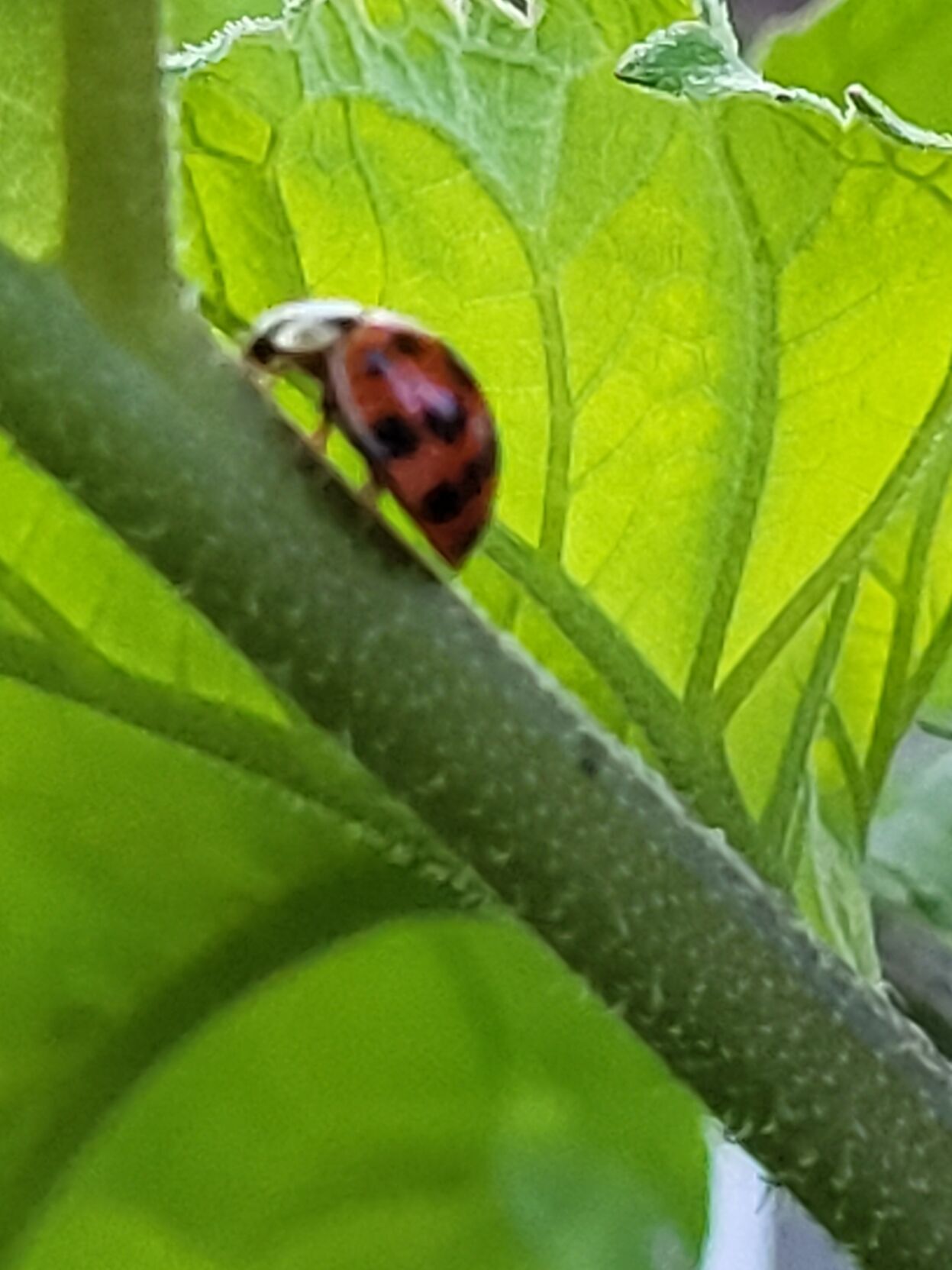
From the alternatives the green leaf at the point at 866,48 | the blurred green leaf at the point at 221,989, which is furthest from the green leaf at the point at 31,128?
the green leaf at the point at 866,48

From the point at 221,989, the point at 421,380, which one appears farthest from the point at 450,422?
the point at 221,989

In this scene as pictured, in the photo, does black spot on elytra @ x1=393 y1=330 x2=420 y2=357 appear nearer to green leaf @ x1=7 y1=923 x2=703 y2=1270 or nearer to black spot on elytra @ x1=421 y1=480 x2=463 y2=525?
black spot on elytra @ x1=421 y1=480 x2=463 y2=525

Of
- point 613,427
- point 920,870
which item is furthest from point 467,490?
point 920,870

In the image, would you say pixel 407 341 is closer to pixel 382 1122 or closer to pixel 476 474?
pixel 476 474

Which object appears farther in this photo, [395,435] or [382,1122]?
[382,1122]

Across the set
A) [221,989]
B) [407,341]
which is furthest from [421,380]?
[221,989]

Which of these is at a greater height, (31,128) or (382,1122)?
(31,128)
